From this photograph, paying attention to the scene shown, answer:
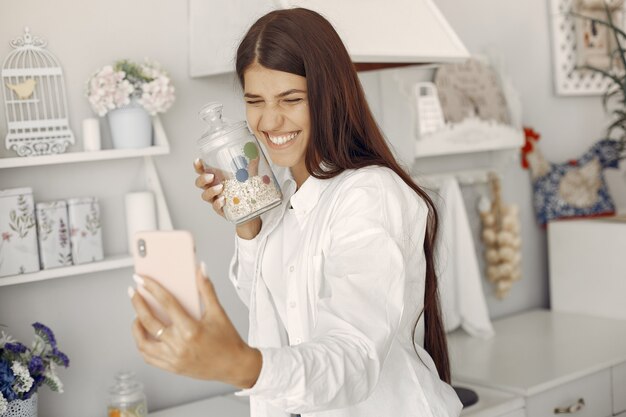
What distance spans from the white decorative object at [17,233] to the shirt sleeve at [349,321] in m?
0.71

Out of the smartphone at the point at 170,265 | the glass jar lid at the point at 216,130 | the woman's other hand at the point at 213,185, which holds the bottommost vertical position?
the smartphone at the point at 170,265

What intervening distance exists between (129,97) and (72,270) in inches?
15.2

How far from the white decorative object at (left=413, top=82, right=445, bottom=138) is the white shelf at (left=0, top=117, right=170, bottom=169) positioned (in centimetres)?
87

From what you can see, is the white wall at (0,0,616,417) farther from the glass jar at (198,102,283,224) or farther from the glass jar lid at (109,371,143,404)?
the glass jar at (198,102,283,224)

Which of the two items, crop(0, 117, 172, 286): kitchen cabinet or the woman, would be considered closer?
the woman

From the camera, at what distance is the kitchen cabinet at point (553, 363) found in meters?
2.03

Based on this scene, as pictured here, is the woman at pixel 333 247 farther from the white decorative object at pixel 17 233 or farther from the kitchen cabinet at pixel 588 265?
the kitchen cabinet at pixel 588 265

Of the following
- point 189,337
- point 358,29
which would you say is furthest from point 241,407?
point 189,337

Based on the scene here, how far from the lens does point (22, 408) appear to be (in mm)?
1555

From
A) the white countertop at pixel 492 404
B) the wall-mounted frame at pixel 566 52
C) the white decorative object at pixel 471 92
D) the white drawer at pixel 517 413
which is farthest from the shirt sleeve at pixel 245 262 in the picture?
the wall-mounted frame at pixel 566 52

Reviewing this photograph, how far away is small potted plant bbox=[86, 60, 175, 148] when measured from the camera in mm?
1729

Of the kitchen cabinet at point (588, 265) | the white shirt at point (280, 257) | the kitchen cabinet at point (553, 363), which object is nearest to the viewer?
the white shirt at point (280, 257)

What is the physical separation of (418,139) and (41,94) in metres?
1.10

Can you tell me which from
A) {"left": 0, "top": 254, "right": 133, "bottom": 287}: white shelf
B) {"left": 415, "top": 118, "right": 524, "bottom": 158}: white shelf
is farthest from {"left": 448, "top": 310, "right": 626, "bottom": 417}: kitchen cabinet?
{"left": 0, "top": 254, "right": 133, "bottom": 287}: white shelf
